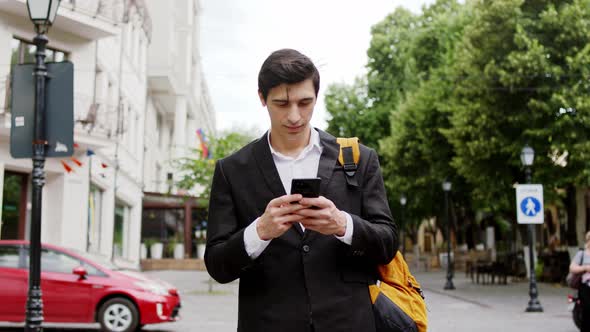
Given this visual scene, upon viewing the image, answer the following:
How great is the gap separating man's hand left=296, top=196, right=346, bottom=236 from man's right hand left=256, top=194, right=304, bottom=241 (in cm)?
2

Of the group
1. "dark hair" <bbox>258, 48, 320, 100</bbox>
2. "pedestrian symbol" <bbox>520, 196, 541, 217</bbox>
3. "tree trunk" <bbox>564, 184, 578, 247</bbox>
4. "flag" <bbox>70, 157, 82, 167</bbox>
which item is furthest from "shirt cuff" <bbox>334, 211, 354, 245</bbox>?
"tree trunk" <bbox>564, 184, 578, 247</bbox>

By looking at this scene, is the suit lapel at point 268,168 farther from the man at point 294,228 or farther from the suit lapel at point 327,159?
the suit lapel at point 327,159

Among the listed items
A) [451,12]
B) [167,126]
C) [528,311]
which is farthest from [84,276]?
[167,126]

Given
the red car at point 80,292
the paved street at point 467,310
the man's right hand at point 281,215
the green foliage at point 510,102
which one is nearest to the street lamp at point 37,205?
the red car at point 80,292

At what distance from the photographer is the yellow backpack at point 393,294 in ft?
9.00

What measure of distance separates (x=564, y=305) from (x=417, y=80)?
21.0 meters

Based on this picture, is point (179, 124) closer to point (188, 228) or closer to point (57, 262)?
point (188, 228)

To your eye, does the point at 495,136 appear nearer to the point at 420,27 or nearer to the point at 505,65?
the point at 505,65

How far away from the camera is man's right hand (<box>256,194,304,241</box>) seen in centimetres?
248

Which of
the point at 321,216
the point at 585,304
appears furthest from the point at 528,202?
the point at 321,216

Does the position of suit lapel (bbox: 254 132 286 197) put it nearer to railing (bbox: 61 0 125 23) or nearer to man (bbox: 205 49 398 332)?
man (bbox: 205 49 398 332)

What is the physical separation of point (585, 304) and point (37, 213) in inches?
275

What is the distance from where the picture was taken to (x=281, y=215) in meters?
2.50

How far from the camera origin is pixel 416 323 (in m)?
2.83
